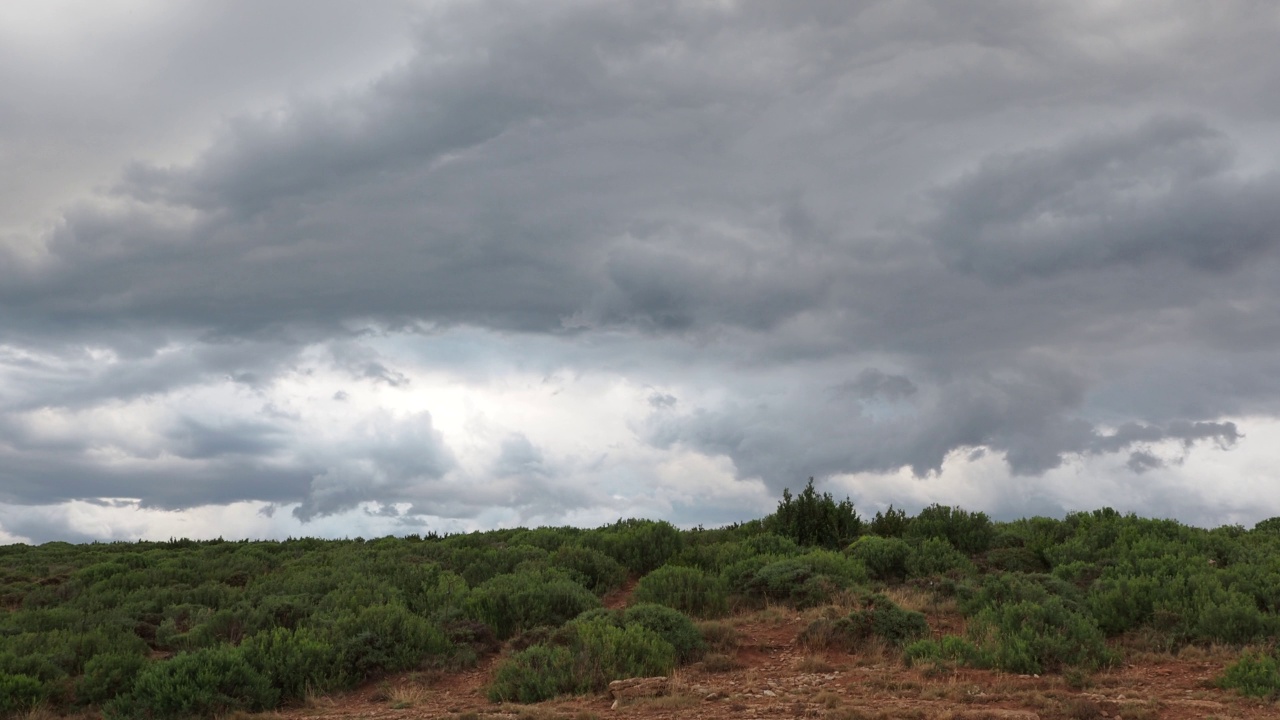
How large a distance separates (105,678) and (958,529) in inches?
743

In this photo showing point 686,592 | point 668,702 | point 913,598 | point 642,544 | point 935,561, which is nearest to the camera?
point 668,702

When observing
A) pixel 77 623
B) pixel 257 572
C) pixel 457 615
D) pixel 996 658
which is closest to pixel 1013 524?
pixel 996 658

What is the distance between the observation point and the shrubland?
1306 cm

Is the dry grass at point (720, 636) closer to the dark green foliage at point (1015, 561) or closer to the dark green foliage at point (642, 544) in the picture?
the dark green foliage at point (642, 544)

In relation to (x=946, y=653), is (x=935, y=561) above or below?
above

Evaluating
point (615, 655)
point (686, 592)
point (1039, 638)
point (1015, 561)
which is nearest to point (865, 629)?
point (1039, 638)

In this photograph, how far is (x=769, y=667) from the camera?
43.8 feet

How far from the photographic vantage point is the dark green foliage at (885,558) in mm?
20000

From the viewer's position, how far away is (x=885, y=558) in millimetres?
20203

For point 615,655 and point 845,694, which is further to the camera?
point 615,655

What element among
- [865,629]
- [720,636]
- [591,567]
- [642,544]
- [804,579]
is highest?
[642,544]

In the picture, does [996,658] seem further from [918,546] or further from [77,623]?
[77,623]

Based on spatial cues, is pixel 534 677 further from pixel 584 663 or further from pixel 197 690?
pixel 197 690

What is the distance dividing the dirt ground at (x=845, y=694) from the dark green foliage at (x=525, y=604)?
1605 millimetres
